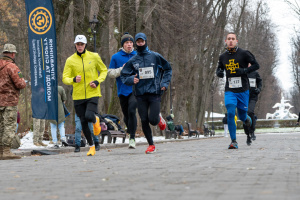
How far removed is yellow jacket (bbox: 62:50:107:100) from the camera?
35.9 ft

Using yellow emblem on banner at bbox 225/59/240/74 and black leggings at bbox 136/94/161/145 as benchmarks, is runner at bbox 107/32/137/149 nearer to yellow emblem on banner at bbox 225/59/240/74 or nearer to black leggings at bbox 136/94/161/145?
black leggings at bbox 136/94/161/145

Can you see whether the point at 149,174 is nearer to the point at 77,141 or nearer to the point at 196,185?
the point at 196,185

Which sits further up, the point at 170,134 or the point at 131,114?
the point at 131,114

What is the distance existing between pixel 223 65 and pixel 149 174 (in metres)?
5.79

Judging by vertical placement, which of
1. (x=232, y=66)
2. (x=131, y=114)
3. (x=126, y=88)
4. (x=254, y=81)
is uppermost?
(x=254, y=81)

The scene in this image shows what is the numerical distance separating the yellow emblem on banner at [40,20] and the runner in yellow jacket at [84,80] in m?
2.67

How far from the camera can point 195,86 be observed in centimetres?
4722

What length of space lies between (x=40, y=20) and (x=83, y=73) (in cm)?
304

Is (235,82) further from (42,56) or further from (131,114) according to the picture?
(42,56)

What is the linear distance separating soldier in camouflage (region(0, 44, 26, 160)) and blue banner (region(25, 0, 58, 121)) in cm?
234

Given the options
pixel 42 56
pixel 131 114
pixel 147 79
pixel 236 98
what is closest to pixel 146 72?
pixel 147 79

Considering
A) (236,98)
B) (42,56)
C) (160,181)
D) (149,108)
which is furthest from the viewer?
(42,56)

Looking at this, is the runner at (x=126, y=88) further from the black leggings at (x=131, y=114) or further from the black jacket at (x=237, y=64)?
the black jacket at (x=237, y=64)

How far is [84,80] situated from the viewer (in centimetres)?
1102
